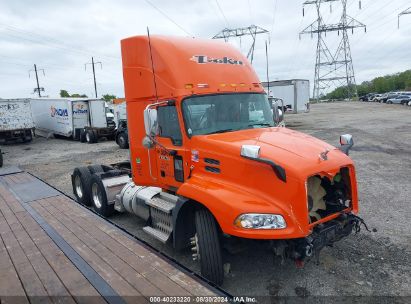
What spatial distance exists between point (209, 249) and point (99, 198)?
4.17m

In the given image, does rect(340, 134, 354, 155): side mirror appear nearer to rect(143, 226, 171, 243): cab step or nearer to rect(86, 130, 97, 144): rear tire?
rect(143, 226, 171, 243): cab step

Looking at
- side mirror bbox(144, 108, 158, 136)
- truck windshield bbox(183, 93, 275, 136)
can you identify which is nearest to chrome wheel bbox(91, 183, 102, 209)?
side mirror bbox(144, 108, 158, 136)

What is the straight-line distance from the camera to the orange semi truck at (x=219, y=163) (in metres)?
4.19

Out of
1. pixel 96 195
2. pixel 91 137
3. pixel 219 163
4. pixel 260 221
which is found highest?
pixel 219 163

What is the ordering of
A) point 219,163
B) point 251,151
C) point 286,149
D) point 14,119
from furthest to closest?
point 14,119 < point 219,163 < point 286,149 < point 251,151

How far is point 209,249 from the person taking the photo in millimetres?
4547

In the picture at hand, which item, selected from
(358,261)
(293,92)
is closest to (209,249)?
(358,261)

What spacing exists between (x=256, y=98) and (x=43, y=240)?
4.05m

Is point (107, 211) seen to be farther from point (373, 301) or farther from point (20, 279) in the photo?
point (373, 301)

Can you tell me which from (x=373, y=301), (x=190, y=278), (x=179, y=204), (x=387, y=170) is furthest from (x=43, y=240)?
(x=387, y=170)

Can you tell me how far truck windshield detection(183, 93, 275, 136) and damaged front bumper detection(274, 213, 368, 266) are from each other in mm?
1870

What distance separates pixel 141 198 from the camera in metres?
6.43

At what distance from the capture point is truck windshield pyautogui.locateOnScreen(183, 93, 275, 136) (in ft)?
17.0

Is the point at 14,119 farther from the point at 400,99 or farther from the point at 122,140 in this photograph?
the point at 400,99
